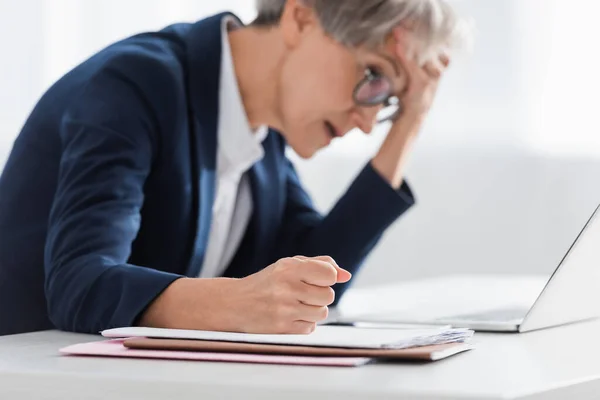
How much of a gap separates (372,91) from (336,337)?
2.30 feet

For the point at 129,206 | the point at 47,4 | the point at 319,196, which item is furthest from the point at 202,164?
the point at 319,196

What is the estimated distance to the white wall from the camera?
2.65m

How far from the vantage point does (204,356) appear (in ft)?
2.39

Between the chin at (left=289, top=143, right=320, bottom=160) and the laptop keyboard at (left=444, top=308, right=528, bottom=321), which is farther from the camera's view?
the chin at (left=289, top=143, right=320, bottom=160)

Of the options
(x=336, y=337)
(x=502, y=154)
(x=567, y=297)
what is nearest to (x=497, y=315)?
(x=567, y=297)

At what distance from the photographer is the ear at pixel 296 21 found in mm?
1456

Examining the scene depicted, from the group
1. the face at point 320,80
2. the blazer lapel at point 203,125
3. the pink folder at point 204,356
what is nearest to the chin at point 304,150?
the face at point 320,80

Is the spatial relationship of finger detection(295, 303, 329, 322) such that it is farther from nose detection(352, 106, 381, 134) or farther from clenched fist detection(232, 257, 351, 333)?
nose detection(352, 106, 381, 134)

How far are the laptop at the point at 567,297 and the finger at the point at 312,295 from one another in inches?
8.5

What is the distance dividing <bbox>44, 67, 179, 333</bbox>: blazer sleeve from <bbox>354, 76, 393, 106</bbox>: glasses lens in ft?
1.16

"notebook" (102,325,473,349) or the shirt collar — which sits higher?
the shirt collar

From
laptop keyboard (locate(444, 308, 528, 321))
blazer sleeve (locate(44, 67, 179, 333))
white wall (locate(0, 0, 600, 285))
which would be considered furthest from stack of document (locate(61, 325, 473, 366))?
white wall (locate(0, 0, 600, 285))

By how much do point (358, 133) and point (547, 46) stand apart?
56 centimetres

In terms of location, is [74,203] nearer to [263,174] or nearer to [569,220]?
[263,174]
